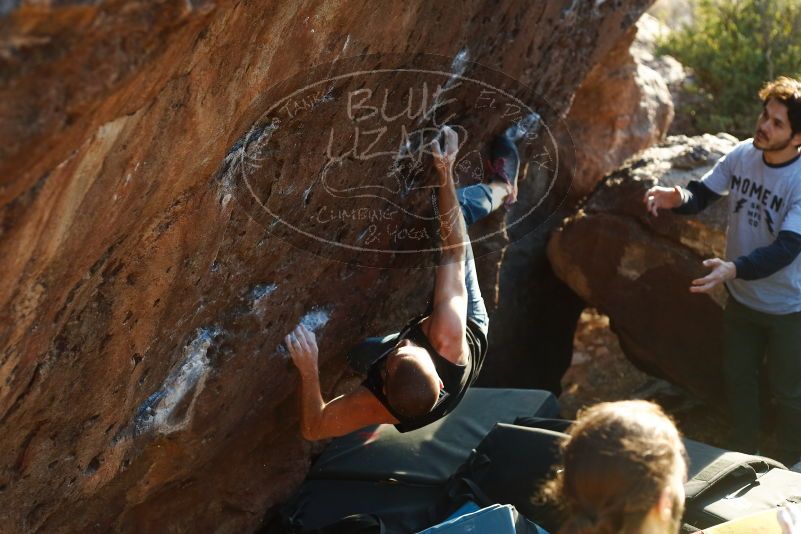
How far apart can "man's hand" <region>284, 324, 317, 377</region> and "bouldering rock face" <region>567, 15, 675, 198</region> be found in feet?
10.9

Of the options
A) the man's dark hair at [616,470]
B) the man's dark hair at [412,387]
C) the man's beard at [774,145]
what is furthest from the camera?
the man's beard at [774,145]

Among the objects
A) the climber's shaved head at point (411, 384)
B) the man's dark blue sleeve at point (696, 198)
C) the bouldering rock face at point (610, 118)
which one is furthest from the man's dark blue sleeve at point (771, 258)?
the bouldering rock face at point (610, 118)

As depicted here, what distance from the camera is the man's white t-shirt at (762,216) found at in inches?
161

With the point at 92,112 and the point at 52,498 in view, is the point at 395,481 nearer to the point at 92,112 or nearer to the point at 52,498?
the point at 52,498

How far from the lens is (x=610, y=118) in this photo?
702 centimetres

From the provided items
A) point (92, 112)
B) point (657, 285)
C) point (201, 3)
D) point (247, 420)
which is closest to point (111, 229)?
point (92, 112)

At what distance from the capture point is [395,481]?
14.0ft

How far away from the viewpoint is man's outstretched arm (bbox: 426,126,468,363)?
3670 millimetres

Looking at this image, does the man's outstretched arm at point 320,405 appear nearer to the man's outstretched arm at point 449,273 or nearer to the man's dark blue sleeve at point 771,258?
the man's outstretched arm at point 449,273

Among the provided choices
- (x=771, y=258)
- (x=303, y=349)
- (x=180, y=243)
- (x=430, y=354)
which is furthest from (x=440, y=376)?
(x=771, y=258)

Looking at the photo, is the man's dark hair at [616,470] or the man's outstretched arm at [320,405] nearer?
the man's dark hair at [616,470]

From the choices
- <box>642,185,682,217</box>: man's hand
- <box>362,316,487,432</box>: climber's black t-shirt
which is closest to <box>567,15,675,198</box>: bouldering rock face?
<box>642,185,682,217</box>: man's hand

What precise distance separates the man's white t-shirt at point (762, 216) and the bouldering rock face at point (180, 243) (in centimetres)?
107

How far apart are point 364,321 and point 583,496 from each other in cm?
221
